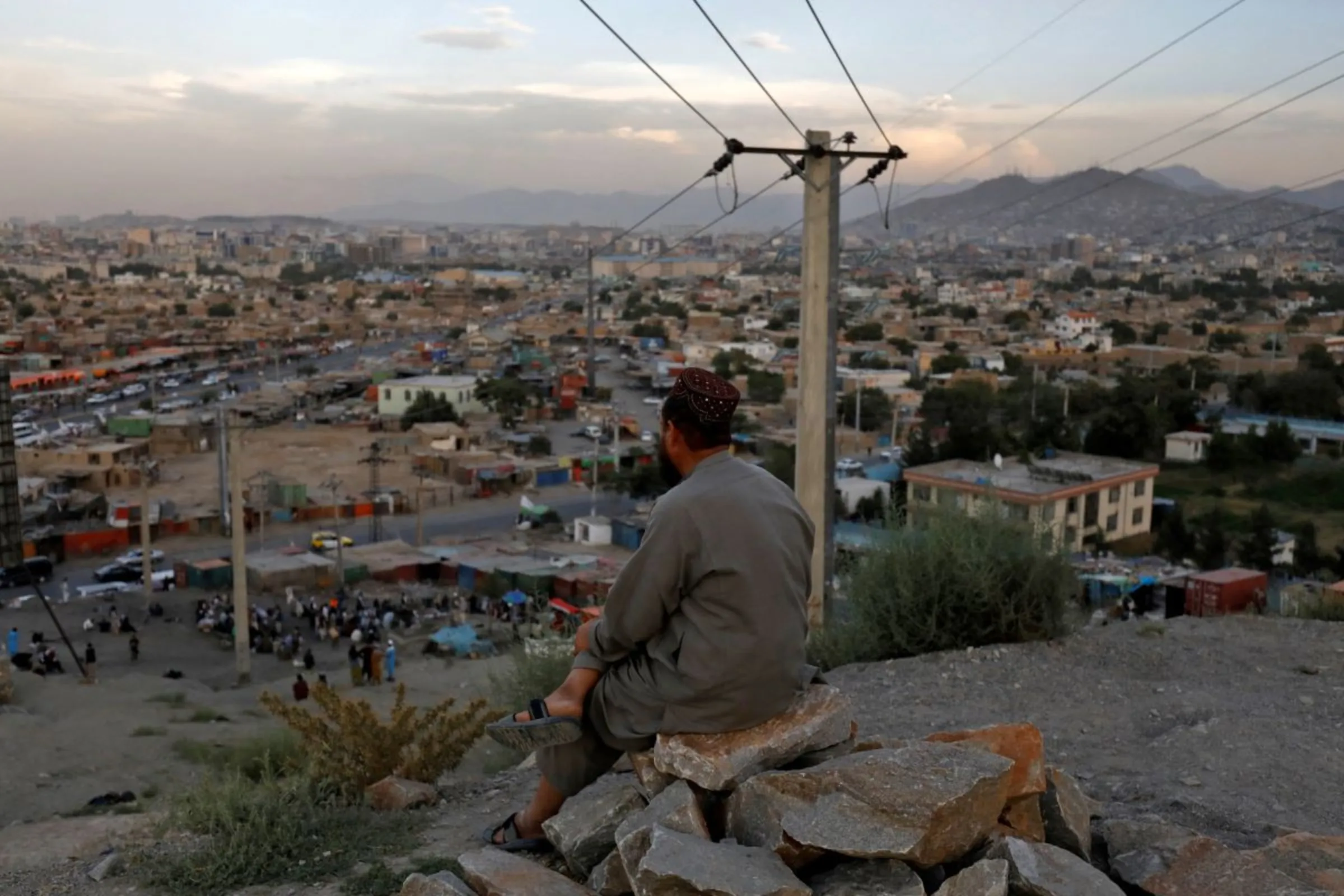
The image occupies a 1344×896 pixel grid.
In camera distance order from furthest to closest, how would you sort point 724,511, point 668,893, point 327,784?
point 327,784 → point 724,511 → point 668,893

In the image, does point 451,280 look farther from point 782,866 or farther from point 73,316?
point 782,866

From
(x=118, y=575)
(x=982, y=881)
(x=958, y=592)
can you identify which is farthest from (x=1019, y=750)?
(x=118, y=575)

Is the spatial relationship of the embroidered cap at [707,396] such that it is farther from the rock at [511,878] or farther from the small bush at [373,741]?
the small bush at [373,741]

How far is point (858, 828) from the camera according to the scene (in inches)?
93.7

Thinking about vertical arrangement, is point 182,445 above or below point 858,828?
below

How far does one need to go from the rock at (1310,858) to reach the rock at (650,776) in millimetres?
1228

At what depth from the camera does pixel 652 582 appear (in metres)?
2.54

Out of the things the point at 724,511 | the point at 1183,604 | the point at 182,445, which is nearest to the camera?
the point at 724,511

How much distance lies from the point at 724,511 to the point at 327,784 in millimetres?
1990

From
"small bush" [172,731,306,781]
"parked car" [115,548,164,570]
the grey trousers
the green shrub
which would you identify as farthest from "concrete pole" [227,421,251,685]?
the grey trousers

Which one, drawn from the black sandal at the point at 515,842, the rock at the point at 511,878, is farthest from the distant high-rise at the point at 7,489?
the rock at the point at 511,878

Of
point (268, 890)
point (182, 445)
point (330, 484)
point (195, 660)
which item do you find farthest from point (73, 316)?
point (268, 890)

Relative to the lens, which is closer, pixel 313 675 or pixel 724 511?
pixel 724 511

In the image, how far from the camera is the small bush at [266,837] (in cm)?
319
